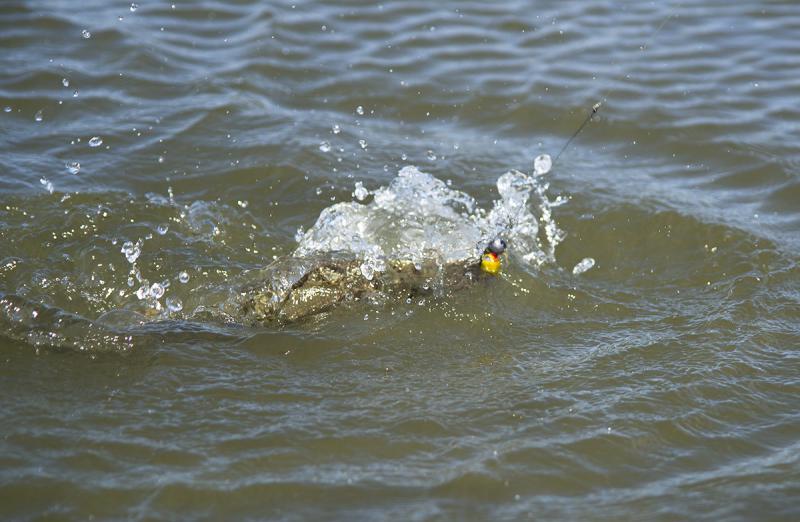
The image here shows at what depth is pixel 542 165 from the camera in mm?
7473

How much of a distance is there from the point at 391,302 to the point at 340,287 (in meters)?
0.34

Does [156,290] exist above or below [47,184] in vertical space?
below

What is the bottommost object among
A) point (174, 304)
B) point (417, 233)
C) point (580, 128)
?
point (174, 304)

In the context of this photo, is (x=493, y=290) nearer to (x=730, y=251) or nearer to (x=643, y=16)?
(x=730, y=251)

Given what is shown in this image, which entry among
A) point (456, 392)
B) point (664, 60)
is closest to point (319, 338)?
point (456, 392)

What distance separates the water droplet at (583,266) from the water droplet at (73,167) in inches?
153

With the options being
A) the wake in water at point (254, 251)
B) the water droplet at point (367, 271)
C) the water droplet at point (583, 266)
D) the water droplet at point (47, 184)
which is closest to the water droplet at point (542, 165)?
the wake in water at point (254, 251)

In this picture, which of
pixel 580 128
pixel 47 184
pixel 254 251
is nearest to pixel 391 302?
pixel 254 251

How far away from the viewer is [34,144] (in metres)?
7.41

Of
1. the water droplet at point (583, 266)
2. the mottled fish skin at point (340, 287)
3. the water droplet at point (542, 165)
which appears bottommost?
the water droplet at point (583, 266)

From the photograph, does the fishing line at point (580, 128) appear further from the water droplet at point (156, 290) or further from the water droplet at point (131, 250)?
the water droplet at point (131, 250)

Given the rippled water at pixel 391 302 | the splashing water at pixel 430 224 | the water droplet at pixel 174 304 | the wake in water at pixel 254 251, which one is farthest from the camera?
the splashing water at pixel 430 224

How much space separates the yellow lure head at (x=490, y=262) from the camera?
19.0ft

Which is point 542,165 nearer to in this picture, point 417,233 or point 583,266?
point 583,266
